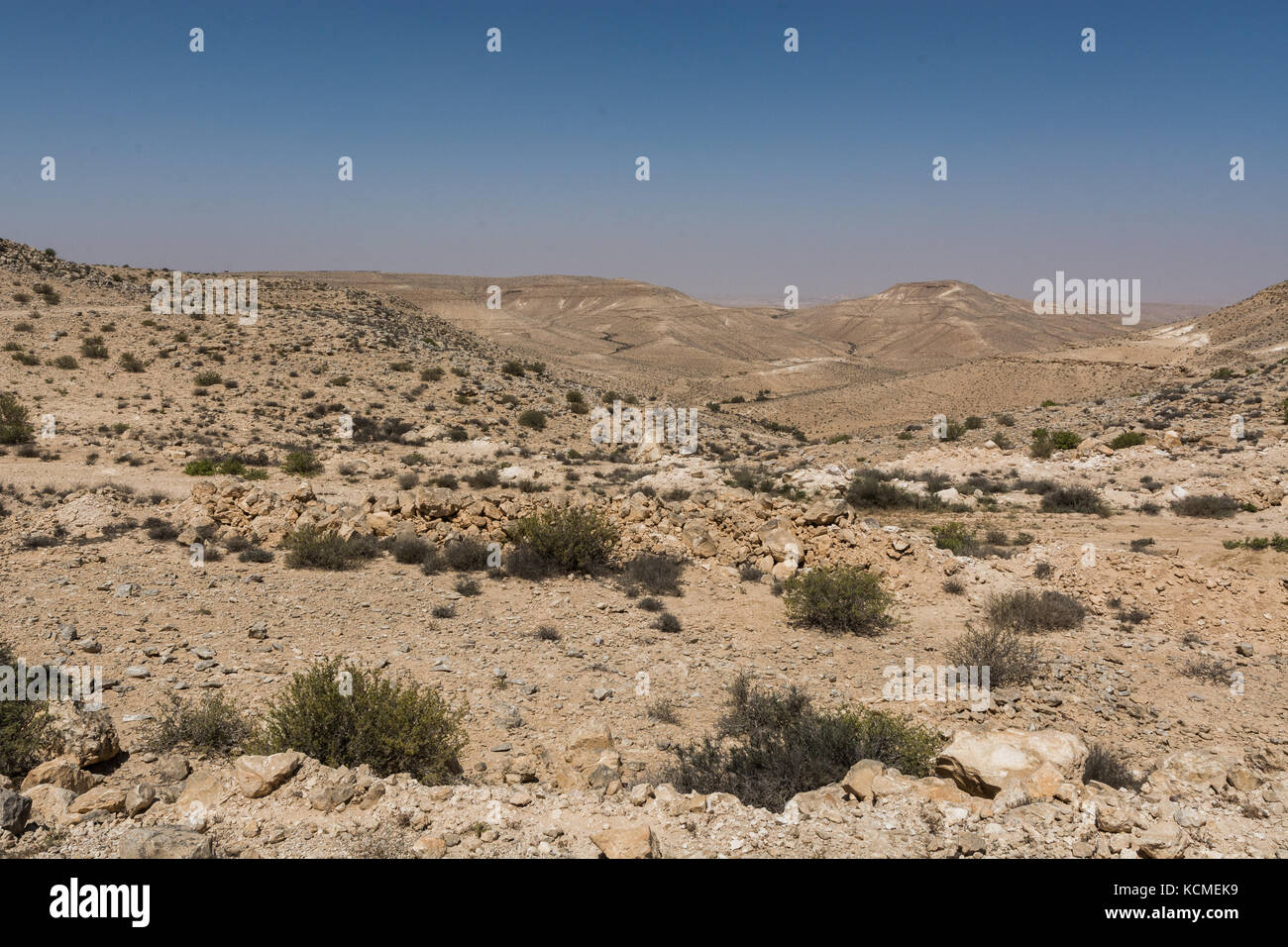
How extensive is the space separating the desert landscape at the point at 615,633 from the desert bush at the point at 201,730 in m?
0.03

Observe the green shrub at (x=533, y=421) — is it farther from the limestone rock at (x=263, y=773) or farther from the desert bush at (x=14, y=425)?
the limestone rock at (x=263, y=773)

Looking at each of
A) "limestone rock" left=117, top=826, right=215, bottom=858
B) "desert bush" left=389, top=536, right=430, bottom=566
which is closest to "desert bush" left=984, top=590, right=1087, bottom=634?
"desert bush" left=389, top=536, right=430, bottom=566

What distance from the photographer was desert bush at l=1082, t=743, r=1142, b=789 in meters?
5.25

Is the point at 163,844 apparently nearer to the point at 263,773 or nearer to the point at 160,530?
the point at 263,773

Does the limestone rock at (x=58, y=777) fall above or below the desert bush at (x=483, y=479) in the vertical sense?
below

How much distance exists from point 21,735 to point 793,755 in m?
5.42

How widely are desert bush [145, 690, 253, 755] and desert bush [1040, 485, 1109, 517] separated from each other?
668 inches

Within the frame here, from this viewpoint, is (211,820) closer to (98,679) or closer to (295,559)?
(98,679)

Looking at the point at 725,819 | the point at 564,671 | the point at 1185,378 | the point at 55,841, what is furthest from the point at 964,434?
the point at 55,841

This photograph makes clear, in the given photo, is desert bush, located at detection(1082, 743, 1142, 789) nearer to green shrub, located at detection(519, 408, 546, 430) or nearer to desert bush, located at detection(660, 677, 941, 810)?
desert bush, located at detection(660, 677, 941, 810)

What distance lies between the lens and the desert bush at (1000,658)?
25.1 ft

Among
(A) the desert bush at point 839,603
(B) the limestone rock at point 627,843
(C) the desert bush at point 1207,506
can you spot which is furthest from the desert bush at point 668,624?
(C) the desert bush at point 1207,506

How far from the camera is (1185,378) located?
36.9m

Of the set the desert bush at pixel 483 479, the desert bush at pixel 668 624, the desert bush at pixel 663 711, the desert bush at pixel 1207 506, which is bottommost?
the desert bush at pixel 663 711
